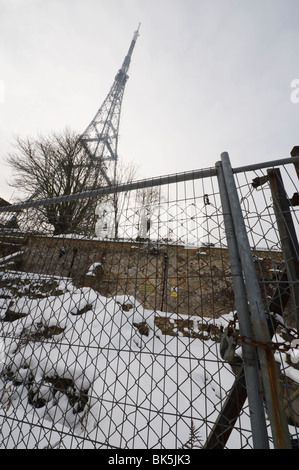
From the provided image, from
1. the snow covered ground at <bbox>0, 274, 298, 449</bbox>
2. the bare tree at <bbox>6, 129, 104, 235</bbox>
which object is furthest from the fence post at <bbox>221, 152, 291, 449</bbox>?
the bare tree at <bbox>6, 129, 104, 235</bbox>

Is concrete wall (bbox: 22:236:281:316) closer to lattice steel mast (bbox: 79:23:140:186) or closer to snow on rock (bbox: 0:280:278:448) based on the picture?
snow on rock (bbox: 0:280:278:448)

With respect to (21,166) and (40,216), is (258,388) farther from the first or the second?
(21,166)

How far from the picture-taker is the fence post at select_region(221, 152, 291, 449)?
2.48 ft

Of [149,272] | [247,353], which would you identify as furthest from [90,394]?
[149,272]

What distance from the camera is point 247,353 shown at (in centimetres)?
88

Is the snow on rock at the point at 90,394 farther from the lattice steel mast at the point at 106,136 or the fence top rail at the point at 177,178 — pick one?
the lattice steel mast at the point at 106,136

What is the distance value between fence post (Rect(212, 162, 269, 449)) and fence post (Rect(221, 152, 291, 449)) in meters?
0.03

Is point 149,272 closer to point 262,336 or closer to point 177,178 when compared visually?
point 177,178

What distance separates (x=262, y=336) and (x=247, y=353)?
0.11 metres

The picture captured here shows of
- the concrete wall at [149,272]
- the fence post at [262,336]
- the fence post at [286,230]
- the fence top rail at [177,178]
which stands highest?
the concrete wall at [149,272]

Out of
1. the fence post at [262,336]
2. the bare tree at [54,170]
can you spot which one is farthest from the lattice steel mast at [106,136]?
the fence post at [262,336]

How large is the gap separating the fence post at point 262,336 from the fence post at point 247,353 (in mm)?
31

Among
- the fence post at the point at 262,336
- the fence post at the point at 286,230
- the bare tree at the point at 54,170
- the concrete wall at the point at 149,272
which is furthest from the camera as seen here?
the bare tree at the point at 54,170

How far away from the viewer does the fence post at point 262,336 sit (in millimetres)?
755
